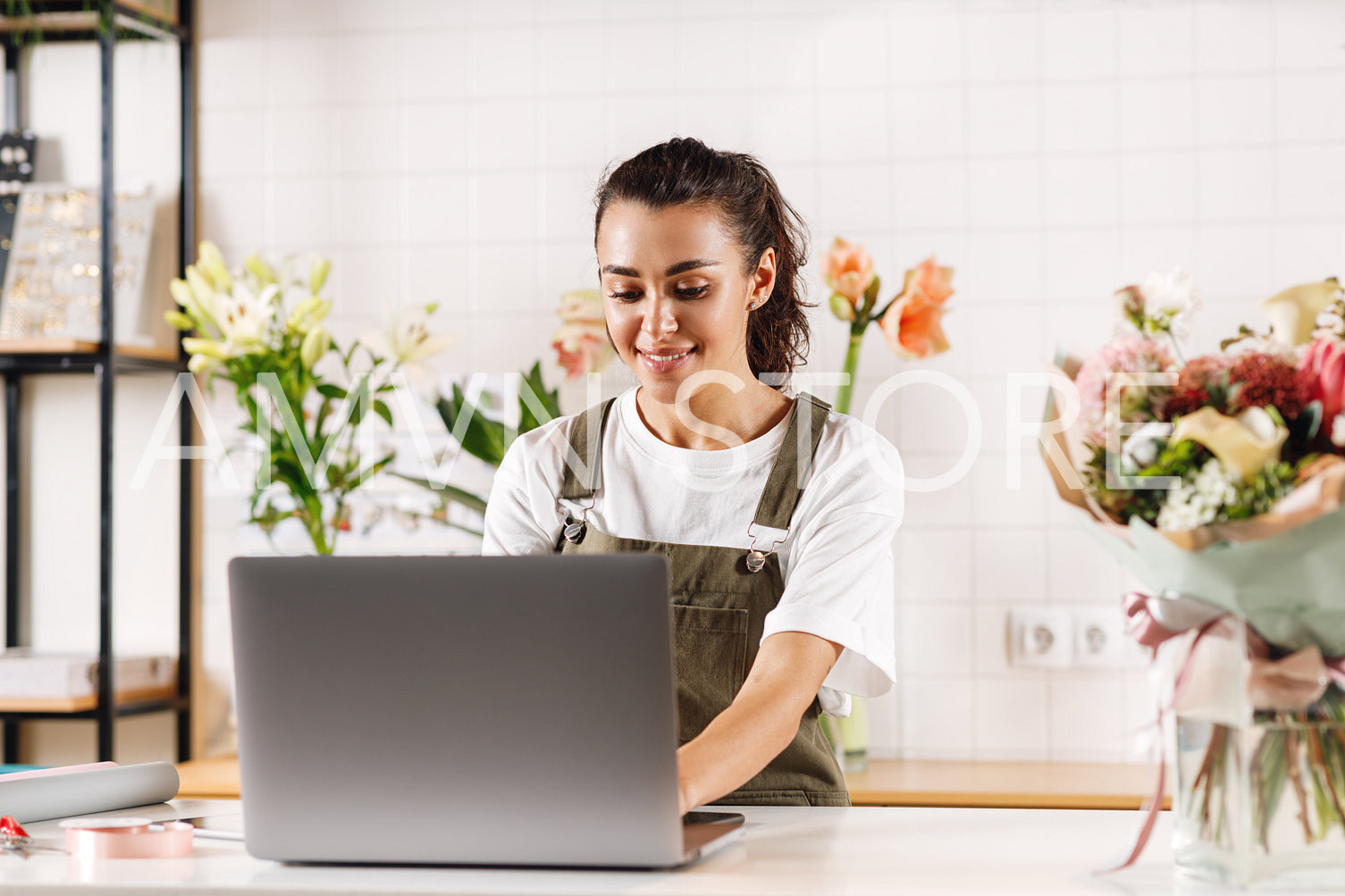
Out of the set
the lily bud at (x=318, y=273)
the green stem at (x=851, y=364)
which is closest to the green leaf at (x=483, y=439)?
the lily bud at (x=318, y=273)

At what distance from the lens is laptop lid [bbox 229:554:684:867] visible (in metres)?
0.70

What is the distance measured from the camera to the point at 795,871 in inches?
29.1

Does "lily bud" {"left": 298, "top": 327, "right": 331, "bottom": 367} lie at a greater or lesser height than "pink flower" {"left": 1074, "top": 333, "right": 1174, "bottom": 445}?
greater

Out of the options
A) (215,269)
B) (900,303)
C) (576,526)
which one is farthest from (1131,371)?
(215,269)

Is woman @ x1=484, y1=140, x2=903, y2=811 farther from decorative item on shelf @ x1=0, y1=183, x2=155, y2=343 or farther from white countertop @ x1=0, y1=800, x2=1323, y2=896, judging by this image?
decorative item on shelf @ x1=0, y1=183, x2=155, y2=343

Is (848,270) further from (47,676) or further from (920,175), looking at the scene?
(47,676)

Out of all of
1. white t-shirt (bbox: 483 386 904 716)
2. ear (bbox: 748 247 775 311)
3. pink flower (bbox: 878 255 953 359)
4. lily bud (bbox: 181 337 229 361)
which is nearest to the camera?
white t-shirt (bbox: 483 386 904 716)

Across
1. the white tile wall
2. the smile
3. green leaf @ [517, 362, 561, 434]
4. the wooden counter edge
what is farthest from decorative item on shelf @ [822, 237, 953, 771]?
the smile

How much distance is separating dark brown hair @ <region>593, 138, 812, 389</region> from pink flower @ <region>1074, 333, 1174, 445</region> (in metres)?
0.63

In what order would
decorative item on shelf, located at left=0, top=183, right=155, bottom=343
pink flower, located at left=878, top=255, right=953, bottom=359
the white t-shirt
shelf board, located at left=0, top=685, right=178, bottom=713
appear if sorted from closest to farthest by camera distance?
the white t-shirt < pink flower, located at left=878, top=255, right=953, bottom=359 < shelf board, located at left=0, top=685, right=178, bottom=713 < decorative item on shelf, located at left=0, top=183, right=155, bottom=343

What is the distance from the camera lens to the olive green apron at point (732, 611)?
4.08 ft

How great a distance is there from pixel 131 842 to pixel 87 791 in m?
0.24

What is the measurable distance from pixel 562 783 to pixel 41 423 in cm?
210

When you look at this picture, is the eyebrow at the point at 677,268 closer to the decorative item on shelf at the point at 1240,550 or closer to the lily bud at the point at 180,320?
the decorative item on shelf at the point at 1240,550
